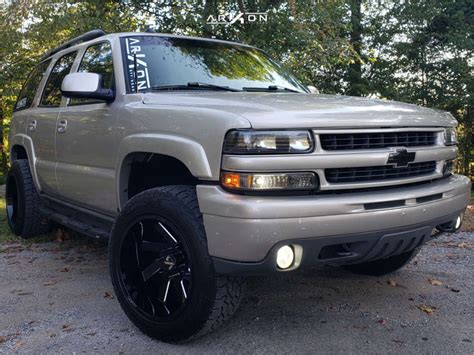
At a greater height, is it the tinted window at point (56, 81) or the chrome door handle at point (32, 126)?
the tinted window at point (56, 81)

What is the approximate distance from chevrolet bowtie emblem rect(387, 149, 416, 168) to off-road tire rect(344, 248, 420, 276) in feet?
4.06

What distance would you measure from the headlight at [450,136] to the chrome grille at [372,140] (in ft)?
0.86

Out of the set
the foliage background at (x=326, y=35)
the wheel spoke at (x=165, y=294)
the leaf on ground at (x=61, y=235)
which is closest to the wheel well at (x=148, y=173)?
the wheel spoke at (x=165, y=294)

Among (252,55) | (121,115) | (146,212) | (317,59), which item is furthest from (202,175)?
(317,59)

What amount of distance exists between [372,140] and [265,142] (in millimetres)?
633

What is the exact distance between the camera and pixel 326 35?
31.0ft

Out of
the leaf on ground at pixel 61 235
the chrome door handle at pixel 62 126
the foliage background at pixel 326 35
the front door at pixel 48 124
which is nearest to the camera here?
the chrome door handle at pixel 62 126

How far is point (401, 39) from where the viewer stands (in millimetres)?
18531

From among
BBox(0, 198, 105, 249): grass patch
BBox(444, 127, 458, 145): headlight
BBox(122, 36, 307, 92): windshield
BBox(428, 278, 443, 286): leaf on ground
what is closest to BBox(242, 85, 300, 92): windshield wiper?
BBox(122, 36, 307, 92): windshield

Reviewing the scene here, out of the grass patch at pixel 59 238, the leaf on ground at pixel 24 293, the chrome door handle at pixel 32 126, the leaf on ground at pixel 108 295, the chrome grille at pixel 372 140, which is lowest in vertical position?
the grass patch at pixel 59 238

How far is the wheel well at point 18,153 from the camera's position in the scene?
546 centimetres

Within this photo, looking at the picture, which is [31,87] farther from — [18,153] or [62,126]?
[62,126]

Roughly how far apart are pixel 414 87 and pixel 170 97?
55.1ft

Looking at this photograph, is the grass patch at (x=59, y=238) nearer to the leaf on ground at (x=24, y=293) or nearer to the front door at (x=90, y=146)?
the front door at (x=90, y=146)
